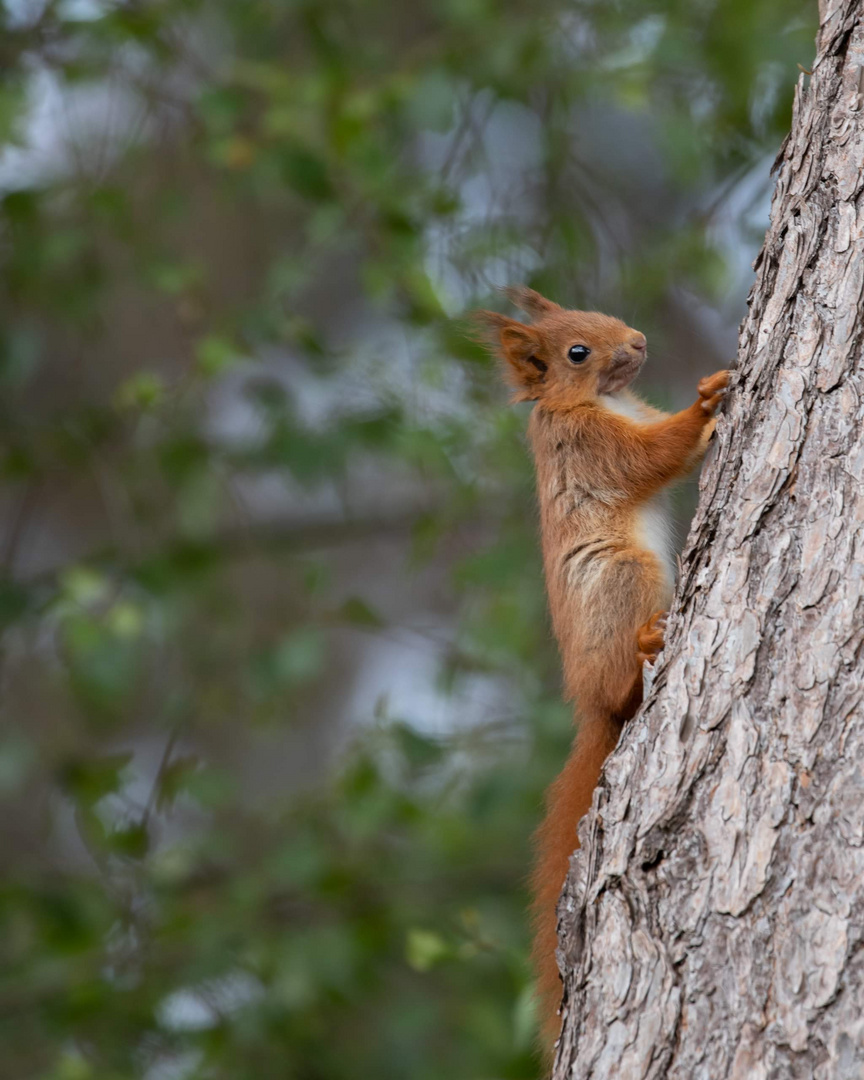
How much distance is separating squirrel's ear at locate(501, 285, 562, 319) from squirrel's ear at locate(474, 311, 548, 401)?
0.26 feet

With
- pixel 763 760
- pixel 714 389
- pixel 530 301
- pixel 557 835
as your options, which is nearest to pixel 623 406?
pixel 530 301

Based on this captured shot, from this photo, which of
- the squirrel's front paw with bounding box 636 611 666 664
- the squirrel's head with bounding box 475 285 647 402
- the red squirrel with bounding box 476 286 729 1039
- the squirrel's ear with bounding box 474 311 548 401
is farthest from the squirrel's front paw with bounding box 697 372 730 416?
the squirrel's ear with bounding box 474 311 548 401

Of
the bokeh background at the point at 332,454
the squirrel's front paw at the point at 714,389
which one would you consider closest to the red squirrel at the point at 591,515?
the squirrel's front paw at the point at 714,389

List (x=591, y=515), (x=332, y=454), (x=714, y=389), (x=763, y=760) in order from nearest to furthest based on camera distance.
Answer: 1. (x=763, y=760)
2. (x=714, y=389)
3. (x=591, y=515)
4. (x=332, y=454)

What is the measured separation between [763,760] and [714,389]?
616mm

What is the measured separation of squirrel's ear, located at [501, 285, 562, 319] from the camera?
2.22m

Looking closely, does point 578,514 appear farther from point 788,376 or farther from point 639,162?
point 639,162

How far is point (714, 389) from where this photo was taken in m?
1.62

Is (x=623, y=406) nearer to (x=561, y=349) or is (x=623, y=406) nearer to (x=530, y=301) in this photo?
(x=561, y=349)

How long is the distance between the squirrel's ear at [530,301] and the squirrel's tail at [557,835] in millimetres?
847

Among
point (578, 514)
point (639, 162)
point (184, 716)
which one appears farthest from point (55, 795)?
point (639, 162)

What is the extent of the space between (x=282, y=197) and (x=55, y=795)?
195 cm

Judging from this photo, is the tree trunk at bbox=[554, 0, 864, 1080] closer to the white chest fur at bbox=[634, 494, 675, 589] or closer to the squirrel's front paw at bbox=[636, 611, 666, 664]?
the squirrel's front paw at bbox=[636, 611, 666, 664]

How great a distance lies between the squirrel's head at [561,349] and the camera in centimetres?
207
